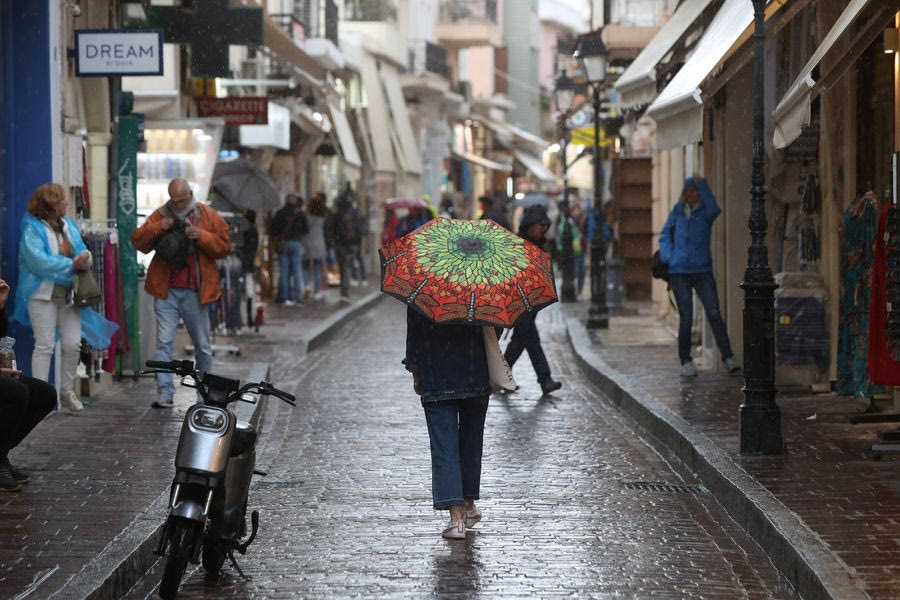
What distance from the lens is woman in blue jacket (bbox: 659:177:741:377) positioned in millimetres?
15680

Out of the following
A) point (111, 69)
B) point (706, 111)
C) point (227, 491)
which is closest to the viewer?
point (227, 491)

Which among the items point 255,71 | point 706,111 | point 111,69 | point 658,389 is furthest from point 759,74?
point 255,71

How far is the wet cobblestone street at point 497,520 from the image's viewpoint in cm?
752

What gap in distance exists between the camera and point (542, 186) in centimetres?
8588

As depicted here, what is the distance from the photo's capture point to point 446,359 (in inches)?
333

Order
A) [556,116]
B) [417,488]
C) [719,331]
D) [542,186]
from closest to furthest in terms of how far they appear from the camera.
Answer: [417,488], [719,331], [556,116], [542,186]

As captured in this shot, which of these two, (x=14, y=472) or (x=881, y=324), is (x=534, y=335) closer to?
(x=881, y=324)

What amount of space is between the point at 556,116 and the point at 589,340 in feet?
52.2

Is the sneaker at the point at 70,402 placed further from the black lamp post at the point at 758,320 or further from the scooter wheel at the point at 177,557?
the scooter wheel at the point at 177,557

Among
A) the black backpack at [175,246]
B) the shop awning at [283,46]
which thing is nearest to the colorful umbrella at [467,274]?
the black backpack at [175,246]

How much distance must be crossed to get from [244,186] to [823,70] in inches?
457

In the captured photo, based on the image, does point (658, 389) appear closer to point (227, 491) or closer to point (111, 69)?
point (111, 69)

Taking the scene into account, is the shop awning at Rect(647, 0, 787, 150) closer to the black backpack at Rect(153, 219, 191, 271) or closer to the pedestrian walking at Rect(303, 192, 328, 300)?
the black backpack at Rect(153, 219, 191, 271)

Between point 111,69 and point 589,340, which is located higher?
point 111,69
